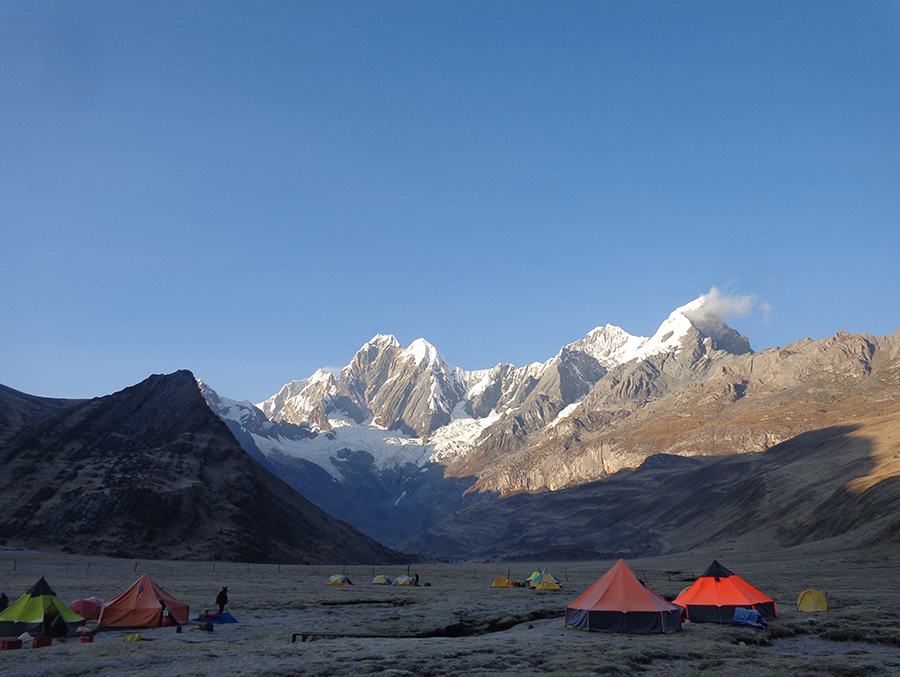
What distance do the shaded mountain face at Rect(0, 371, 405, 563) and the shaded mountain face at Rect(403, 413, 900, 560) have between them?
69.6 m

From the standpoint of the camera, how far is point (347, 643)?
24.0 m

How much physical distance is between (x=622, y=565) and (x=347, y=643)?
1306 cm

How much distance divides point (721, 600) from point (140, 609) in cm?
2756

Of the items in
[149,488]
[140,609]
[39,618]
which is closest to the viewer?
[39,618]

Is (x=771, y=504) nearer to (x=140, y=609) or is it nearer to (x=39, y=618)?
(x=140, y=609)

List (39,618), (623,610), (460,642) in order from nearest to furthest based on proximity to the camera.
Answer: (460,642)
(623,610)
(39,618)

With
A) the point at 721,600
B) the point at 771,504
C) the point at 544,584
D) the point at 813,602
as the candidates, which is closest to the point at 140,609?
the point at 721,600

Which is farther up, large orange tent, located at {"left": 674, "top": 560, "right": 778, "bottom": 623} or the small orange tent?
large orange tent, located at {"left": 674, "top": 560, "right": 778, "bottom": 623}

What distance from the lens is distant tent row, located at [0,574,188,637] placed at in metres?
27.4

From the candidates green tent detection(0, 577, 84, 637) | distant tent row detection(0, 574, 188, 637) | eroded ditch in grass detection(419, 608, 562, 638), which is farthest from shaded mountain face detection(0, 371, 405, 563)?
eroded ditch in grass detection(419, 608, 562, 638)

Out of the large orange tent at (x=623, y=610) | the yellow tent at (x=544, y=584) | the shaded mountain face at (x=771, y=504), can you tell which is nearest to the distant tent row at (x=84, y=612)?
the large orange tent at (x=623, y=610)

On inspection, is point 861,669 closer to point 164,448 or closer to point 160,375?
point 164,448

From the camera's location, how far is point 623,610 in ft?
90.1

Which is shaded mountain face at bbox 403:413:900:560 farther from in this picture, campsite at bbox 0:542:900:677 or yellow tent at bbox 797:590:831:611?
campsite at bbox 0:542:900:677
